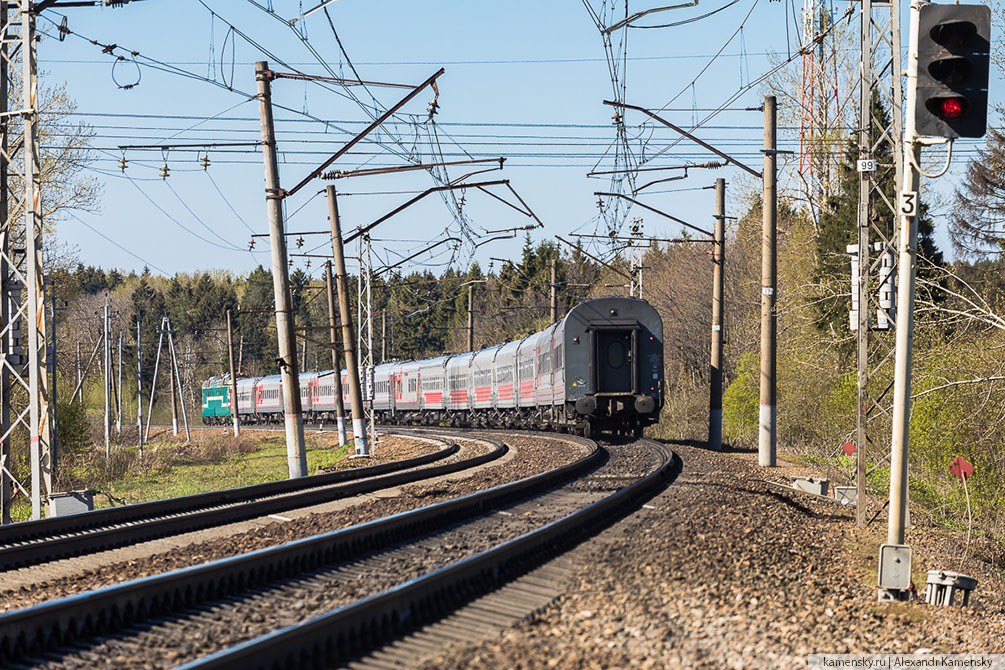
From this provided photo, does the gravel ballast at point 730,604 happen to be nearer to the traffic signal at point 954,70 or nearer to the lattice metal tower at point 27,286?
the traffic signal at point 954,70

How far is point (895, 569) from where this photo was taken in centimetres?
950

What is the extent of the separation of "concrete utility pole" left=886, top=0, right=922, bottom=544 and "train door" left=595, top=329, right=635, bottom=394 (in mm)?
16909

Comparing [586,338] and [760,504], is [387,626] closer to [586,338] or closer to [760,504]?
[760,504]

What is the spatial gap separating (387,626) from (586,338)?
20171mm

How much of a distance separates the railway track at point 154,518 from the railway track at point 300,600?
2.97m

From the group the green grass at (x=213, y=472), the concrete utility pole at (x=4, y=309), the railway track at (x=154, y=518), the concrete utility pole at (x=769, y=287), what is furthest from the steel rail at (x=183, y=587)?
the concrete utility pole at (x=769, y=287)

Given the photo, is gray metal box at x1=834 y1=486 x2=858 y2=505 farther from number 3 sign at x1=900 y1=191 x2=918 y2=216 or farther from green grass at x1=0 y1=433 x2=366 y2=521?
green grass at x1=0 y1=433 x2=366 y2=521

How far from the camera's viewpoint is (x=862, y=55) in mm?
14297

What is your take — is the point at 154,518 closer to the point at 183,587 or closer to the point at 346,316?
the point at 183,587

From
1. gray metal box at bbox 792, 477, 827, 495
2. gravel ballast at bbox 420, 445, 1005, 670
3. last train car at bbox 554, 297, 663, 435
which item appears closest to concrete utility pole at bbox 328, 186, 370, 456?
last train car at bbox 554, 297, 663, 435

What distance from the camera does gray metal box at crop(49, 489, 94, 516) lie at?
14734 millimetres

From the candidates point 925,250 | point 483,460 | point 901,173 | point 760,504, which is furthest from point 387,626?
Result: point 925,250

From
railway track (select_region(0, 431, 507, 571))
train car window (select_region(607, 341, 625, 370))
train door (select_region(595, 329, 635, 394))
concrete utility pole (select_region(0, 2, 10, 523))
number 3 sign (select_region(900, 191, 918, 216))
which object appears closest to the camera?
number 3 sign (select_region(900, 191, 918, 216))

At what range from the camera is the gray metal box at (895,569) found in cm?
947
